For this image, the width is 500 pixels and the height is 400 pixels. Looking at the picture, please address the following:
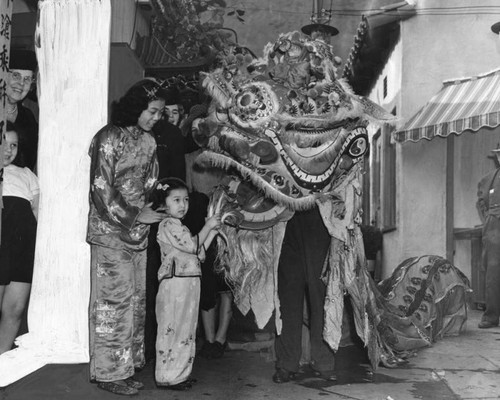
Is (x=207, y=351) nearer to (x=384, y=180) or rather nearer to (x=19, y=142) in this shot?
(x=19, y=142)

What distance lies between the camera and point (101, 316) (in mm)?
4098

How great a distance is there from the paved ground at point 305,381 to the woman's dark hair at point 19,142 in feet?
4.37

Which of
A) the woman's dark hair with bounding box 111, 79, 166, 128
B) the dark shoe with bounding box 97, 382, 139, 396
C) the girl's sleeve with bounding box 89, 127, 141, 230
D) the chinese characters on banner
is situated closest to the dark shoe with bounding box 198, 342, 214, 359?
the dark shoe with bounding box 97, 382, 139, 396

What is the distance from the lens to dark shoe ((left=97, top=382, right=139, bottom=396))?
4051 millimetres

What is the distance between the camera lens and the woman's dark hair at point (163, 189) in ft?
14.1

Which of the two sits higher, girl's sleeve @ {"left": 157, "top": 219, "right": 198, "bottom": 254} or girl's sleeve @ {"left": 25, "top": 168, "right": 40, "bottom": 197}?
girl's sleeve @ {"left": 25, "top": 168, "right": 40, "bottom": 197}

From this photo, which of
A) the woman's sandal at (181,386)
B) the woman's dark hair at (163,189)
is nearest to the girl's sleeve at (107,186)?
the woman's dark hair at (163,189)

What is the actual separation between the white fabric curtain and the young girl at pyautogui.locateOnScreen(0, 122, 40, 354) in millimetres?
73

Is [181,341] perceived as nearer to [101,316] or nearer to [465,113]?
[101,316]

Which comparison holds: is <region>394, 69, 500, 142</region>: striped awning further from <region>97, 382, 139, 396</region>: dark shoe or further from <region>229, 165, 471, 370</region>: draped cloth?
<region>97, 382, 139, 396</region>: dark shoe

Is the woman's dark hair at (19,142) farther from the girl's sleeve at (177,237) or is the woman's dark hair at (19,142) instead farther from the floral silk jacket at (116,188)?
the girl's sleeve at (177,237)

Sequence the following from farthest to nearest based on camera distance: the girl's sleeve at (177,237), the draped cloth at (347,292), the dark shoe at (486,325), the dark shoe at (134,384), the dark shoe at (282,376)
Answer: the dark shoe at (486,325), the draped cloth at (347,292), the dark shoe at (282,376), the girl's sleeve at (177,237), the dark shoe at (134,384)

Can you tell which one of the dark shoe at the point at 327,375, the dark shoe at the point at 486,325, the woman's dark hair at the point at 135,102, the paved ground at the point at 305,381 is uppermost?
the woman's dark hair at the point at 135,102

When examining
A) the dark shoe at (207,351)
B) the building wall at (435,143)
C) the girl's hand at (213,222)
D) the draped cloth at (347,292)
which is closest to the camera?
the girl's hand at (213,222)
